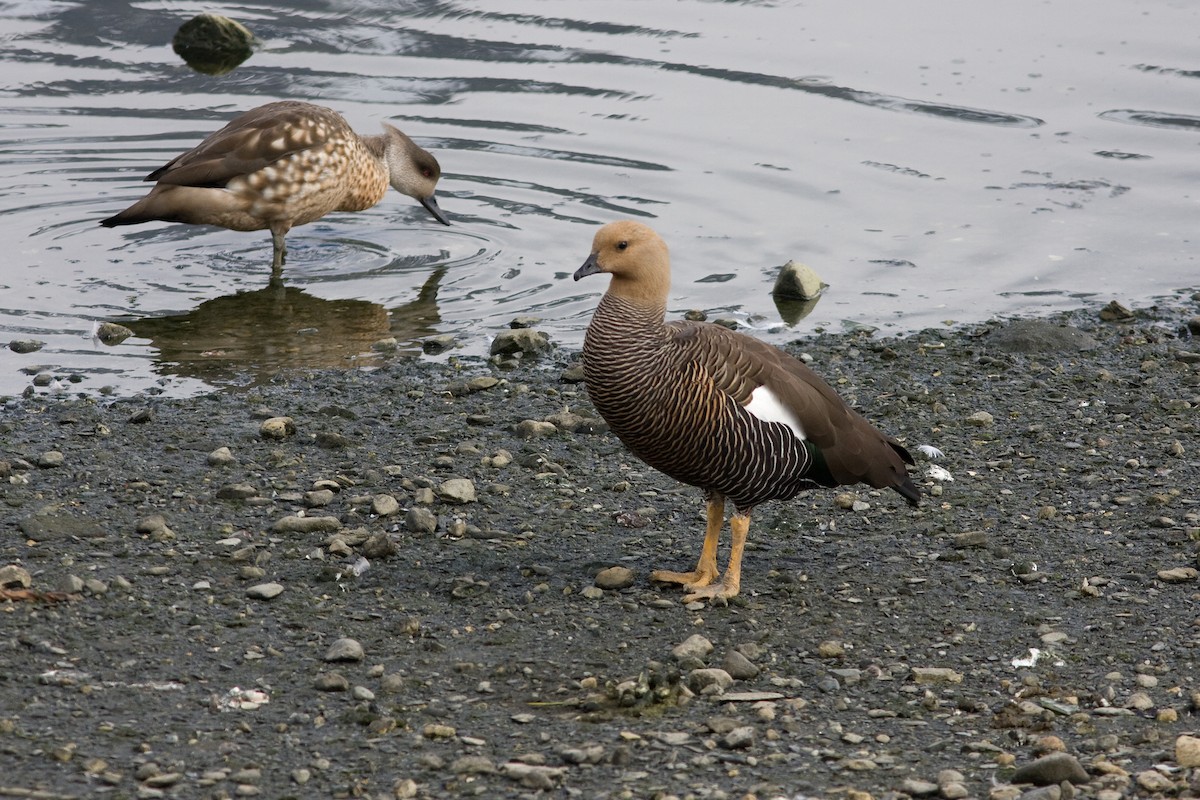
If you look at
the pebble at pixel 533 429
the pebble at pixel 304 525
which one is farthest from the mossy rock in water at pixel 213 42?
the pebble at pixel 304 525

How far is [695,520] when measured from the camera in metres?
6.89

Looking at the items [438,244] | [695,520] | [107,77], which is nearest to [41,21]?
[107,77]

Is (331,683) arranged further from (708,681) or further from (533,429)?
(533,429)

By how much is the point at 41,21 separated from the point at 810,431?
12.7 m

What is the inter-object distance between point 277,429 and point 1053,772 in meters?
4.20

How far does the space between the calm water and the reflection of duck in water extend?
29mm

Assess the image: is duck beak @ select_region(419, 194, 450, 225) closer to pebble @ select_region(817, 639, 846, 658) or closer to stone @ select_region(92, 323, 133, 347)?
stone @ select_region(92, 323, 133, 347)

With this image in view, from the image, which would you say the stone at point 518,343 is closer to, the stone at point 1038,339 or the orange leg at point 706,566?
the stone at point 1038,339

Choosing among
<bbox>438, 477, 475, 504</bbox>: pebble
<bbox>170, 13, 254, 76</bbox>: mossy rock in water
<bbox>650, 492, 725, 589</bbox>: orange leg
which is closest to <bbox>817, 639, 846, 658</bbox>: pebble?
<bbox>650, 492, 725, 589</bbox>: orange leg

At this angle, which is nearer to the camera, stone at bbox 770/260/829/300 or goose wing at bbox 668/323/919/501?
goose wing at bbox 668/323/919/501

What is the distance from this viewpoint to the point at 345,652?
5.31 metres

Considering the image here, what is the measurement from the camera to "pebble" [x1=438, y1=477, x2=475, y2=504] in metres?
6.79

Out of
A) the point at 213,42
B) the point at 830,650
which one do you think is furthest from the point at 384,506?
the point at 213,42

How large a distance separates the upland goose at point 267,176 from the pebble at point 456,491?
439 centimetres
